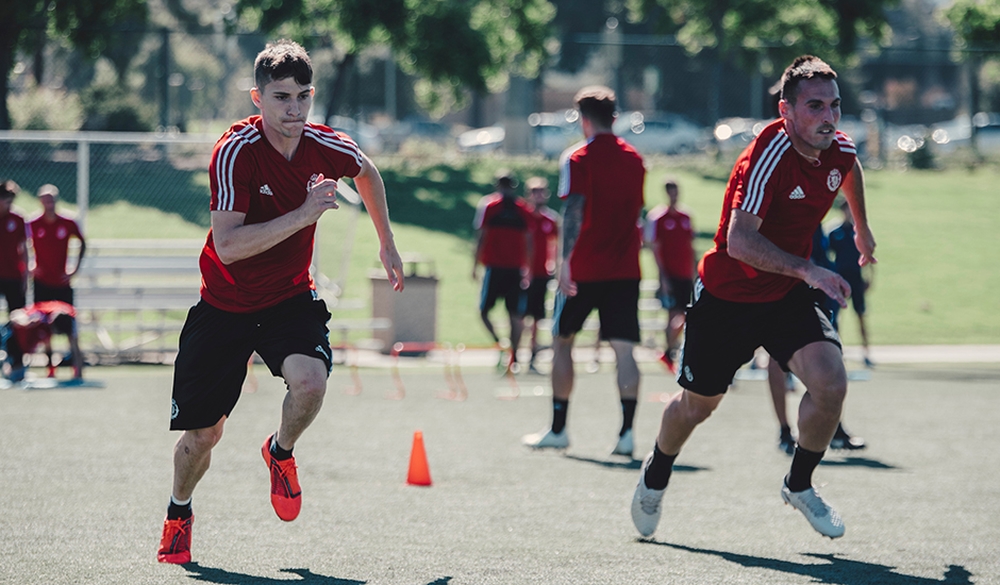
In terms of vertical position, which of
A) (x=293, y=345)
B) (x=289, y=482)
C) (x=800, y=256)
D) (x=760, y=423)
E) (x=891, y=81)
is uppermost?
(x=891, y=81)

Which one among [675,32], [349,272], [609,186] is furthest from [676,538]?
[675,32]

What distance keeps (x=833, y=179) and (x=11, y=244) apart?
1013 cm

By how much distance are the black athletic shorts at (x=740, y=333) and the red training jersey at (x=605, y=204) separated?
2.59 metres

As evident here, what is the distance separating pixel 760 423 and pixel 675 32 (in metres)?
28.7

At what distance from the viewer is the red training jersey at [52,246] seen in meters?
13.0

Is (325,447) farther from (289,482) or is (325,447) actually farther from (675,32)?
(675,32)

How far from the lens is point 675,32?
37.5 m

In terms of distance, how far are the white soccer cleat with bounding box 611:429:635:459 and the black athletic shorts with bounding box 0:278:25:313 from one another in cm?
775

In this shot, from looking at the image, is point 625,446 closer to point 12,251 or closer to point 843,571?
point 843,571

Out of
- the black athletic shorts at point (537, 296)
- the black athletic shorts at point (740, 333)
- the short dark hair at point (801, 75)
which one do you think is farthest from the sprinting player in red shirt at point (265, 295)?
the black athletic shorts at point (537, 296)

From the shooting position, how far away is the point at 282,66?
15.7 feet

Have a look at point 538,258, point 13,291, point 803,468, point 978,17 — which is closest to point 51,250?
point 13,291

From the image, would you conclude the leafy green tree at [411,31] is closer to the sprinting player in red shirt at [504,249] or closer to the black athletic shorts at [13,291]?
the sprinting player in red shirt at [504,249]

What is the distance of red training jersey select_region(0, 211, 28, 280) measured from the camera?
A: 1294 centimetres
